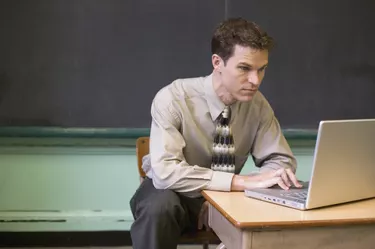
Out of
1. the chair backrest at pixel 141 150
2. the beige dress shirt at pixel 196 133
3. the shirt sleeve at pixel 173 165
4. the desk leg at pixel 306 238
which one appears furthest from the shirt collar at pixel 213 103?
the desk leg at pixel 306 238

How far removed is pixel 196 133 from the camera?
190cm

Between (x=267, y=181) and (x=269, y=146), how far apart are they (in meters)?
0.40

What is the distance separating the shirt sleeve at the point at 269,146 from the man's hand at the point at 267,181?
0.30 m

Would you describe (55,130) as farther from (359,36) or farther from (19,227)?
(359,36)

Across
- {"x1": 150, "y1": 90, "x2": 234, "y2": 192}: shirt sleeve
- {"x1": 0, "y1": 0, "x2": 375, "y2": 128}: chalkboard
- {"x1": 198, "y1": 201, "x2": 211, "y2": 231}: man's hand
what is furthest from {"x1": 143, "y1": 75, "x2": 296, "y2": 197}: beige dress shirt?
{"x1": 0, "y1": 0, "x2": 375, "y2": 128}: chalkboard

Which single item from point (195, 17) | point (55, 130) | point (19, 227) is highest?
point (195, 17)

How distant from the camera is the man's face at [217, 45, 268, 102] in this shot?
5.75ft

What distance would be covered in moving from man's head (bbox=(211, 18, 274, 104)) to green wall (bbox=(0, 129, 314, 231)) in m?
1.05

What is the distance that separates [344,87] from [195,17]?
923 mm

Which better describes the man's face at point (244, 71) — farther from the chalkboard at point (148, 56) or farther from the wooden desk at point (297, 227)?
the chalkboard at point (148, 56)

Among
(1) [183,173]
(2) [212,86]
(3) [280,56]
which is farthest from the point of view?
(3) [280,56]

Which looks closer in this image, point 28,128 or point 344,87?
point 28,128

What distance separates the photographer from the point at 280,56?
282cm

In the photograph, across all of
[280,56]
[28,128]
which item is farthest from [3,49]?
[280,56]
